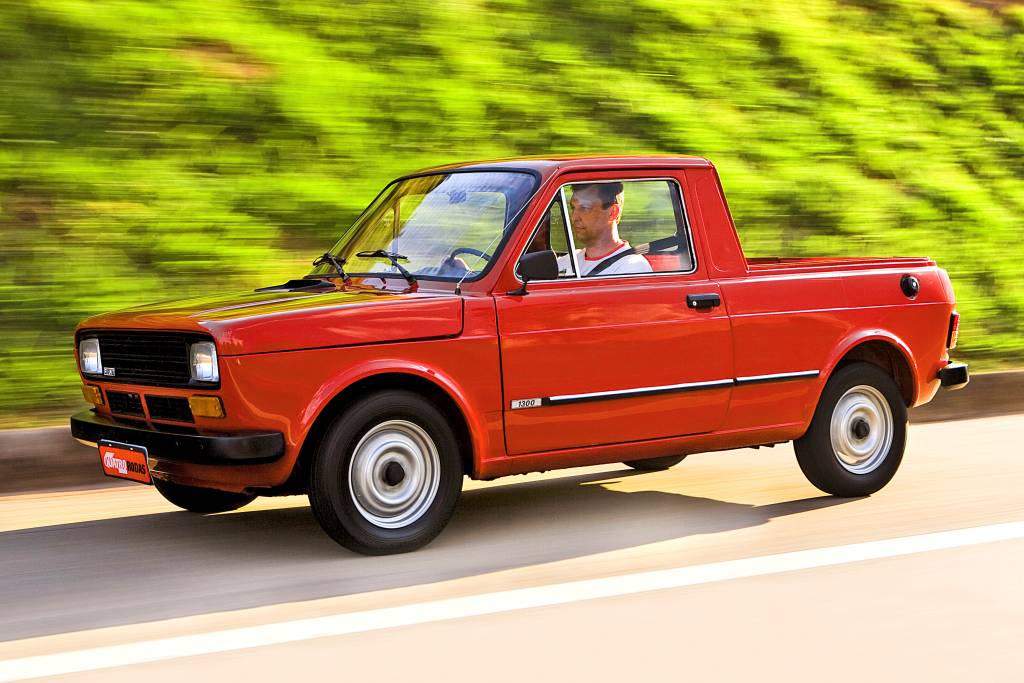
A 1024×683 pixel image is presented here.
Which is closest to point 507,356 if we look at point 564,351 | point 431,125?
point 564,351

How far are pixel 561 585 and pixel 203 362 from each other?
174 centimetres

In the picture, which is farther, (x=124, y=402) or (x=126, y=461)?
(x=124, y=402)

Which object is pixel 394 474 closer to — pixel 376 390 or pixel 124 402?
pixel 376 390

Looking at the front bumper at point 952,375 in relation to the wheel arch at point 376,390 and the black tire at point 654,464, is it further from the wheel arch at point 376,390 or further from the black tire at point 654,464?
the wheel arch at point 376,390

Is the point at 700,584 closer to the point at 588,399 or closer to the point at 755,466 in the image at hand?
the point at 588,399

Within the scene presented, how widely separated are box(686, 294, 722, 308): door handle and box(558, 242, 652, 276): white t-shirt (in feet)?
0.81

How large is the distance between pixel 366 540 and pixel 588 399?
124cm

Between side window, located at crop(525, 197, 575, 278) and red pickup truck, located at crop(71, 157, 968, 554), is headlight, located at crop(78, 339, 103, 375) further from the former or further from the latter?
side window, located at crop(525, 197, 575, 278)

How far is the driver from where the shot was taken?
21.4ft

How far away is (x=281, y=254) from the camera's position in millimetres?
10273

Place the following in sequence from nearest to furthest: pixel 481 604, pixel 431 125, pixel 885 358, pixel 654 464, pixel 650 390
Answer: pixel 481 604
pixel 650 390
pixel 885 358
pixel 654 464
pixel 431 125

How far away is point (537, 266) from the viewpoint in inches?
240

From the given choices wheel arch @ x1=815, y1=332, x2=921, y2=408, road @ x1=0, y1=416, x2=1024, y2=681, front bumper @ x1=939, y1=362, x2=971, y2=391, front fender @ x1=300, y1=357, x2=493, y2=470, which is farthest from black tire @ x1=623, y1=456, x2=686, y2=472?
front fender @ x1=300, y1=357, x2=493, y2=470

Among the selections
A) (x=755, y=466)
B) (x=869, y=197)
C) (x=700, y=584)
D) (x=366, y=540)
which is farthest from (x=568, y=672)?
(x=869, y=197)
